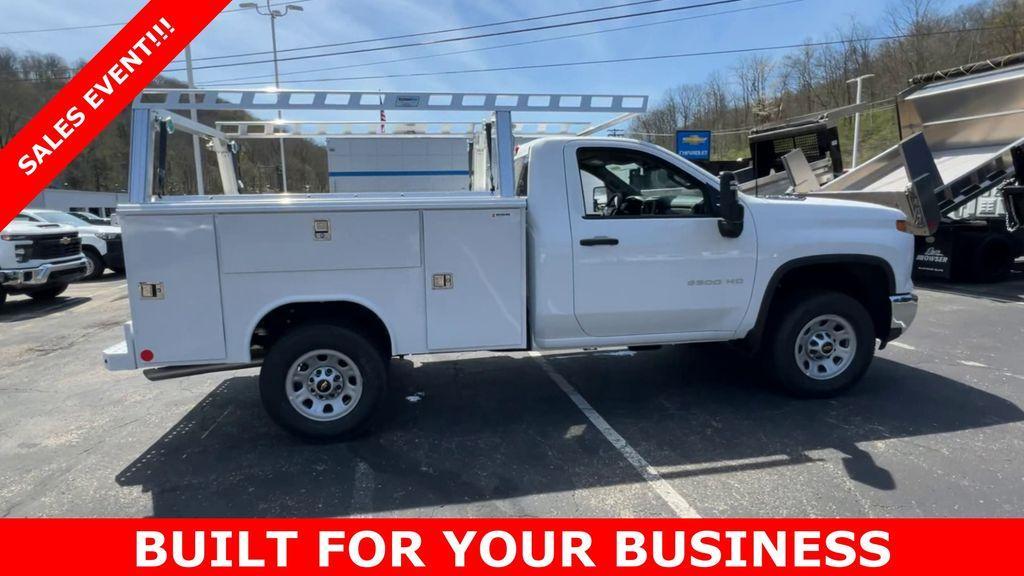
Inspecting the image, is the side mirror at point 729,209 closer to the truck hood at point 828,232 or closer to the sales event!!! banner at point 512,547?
the truck hood at point 828,232

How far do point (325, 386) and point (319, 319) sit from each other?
465 millimetres

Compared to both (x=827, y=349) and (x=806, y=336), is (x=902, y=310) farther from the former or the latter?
(x=806, y=336)

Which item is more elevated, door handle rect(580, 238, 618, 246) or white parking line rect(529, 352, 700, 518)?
door handle rect(580, 238, 618, 246)

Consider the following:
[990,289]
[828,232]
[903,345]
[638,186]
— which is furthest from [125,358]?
[990,289]

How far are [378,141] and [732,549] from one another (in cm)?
444

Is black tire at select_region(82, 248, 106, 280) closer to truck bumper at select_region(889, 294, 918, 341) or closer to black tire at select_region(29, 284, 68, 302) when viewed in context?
black tire at select_region(29, 284, 68, 302)

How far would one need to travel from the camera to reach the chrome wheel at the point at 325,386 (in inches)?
156

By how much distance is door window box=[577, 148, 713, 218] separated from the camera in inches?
171

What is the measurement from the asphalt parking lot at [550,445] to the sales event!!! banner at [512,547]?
11 cm

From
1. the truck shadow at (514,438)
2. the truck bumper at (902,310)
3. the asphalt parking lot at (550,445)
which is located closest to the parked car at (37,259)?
the asphalt parking lot at (550,445)

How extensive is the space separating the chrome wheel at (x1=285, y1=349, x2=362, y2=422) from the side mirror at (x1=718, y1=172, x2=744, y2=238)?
2.81 m

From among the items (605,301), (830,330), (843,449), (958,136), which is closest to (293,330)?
(605,301)

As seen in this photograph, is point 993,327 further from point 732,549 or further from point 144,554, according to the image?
point 144,554

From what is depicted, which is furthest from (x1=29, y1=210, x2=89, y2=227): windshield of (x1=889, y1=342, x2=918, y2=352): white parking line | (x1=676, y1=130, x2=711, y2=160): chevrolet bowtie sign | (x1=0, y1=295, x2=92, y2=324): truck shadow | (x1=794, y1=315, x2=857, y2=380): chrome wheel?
(x1=676, y1=130, x2=711, y2=160): chevrolet bowtie sign
